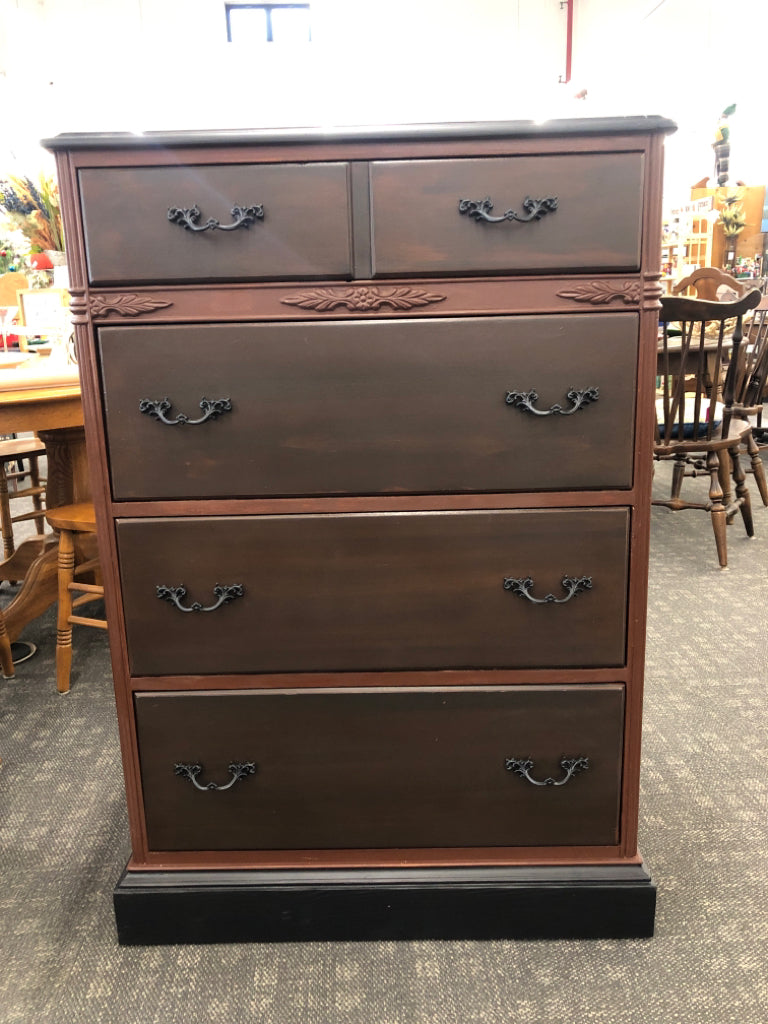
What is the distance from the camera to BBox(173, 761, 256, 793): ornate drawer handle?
1.26m

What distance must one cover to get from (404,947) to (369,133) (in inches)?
→ 49.4

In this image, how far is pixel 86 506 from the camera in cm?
227

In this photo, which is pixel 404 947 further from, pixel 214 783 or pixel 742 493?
pixel 742 493

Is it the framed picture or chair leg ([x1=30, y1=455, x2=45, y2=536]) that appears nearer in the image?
the framed picture

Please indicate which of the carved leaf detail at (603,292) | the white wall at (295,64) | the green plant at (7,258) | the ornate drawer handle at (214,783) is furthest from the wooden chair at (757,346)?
the green plant at (7,258)

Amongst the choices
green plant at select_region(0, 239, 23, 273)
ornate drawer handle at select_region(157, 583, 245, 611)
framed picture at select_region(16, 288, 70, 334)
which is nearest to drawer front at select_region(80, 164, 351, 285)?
ornate drawer handle at select_region(157, 583, 245, 611)

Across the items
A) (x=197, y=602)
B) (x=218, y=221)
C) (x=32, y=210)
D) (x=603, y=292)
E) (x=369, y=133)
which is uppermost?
(x=32, y=210)

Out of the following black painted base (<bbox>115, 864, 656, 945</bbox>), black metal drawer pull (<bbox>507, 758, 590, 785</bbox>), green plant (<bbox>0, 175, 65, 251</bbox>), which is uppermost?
green plant (<bbox>0, 175, 65, 251</bbox>)

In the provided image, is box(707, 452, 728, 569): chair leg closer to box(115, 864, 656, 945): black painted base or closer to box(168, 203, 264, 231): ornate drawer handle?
box(115, 864, 656, 945): black painted base

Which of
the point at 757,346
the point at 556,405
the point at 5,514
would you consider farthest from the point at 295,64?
the point at 556,405

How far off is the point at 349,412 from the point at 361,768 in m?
0.58

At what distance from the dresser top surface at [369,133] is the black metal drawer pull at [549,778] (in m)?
0.93

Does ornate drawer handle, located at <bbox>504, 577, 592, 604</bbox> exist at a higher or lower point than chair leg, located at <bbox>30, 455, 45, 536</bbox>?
higher

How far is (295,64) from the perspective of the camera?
24.6 ft
